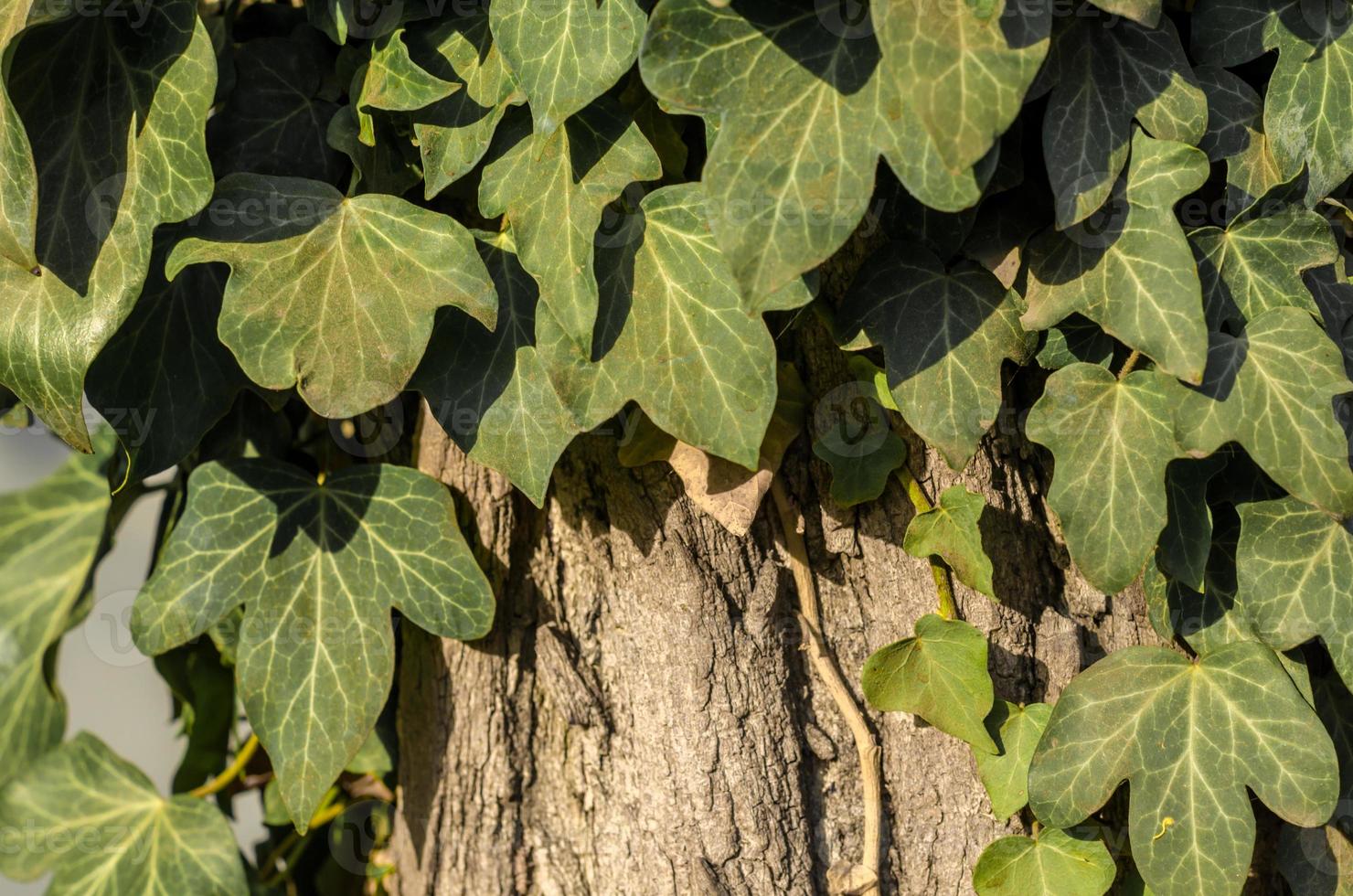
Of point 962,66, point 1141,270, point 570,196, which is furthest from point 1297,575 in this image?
point 570,196

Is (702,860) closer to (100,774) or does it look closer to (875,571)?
(875,571)

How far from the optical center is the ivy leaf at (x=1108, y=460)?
852 mm

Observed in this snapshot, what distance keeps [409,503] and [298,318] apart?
0.23 meters

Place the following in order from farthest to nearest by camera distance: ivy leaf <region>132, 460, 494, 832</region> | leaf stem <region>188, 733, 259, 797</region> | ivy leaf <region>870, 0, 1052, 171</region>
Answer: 1. leaf stem <region>188, 733, 259, 797</region>
2. ivy leaf <region>132, 460, 494, 832</region>
3. ivy leaf <region>870, 0, 1052, 171</region>

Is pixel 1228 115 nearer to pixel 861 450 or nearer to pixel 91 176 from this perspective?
pixel 861 450

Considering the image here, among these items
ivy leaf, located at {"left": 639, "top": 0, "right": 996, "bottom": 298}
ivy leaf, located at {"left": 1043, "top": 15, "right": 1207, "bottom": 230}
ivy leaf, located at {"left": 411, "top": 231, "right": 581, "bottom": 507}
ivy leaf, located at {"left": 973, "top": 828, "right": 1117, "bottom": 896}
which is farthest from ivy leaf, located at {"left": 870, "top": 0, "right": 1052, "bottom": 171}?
ivy leaf, located at {"left": 973, "top": 828, "right": 1117, "bottom": 896}

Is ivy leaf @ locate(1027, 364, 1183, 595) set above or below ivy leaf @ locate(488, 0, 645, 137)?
below

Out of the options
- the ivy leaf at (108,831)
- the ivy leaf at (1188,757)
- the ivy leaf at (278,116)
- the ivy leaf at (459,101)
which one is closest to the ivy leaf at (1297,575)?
the ivy leaf at (1188,757)

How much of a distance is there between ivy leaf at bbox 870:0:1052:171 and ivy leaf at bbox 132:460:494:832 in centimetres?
59

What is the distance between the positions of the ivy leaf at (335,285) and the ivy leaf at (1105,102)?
0.48m

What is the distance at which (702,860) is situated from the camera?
1.06 meters

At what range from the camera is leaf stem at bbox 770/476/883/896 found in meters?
1.03

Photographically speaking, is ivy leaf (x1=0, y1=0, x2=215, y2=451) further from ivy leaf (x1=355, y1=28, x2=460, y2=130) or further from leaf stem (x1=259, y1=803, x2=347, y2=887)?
leaf stem (x1=259, y1=803, x2=347, y2=887)

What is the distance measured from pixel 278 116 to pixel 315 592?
1.56ft
